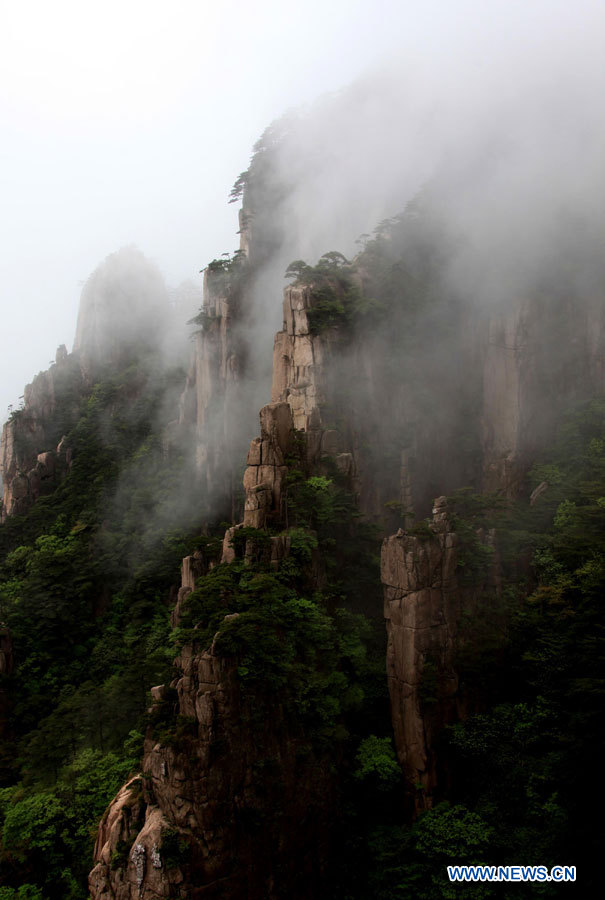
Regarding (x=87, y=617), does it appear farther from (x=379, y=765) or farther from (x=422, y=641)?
(x=422, y=641)

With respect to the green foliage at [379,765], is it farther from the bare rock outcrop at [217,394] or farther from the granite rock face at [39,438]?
the granite rock face at [39,438]

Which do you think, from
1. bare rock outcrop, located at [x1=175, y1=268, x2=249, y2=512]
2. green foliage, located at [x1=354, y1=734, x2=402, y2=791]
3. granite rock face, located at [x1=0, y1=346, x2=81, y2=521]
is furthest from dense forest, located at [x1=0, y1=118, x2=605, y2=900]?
granite rock face, located at [x1=0, y1=346, x2=81, y2=521]

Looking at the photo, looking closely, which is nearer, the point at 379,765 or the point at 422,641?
the point at 379,765

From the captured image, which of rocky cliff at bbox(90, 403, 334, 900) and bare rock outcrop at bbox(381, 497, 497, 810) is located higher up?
bare rock outcrop at bbox(381, 497, 497, 810)

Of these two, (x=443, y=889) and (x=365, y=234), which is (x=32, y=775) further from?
(x=365, y=234)

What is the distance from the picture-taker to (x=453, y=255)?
95.0ft

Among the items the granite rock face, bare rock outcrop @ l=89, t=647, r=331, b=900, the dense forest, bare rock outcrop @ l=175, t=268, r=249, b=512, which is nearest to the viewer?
bare rock outcrop @ l=89, t=647, r=331, b=900

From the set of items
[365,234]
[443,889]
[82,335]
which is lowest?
[443,889]

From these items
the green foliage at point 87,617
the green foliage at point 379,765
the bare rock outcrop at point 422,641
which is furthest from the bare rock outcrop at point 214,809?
the green foliage at point 87,617

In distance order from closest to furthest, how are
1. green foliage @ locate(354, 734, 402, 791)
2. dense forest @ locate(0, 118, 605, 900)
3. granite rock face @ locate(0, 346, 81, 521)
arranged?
dense forest @ locate(0, 118, 605, 900)
green foliage @ locate(354, 734, 402, 791)
granite rock face @ locate(0, 346, 81, 521)

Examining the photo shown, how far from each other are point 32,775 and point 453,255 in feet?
91.0

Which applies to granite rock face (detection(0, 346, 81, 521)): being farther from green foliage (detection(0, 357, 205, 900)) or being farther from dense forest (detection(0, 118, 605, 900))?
dense forest (detection(0, 118, 605, 900))

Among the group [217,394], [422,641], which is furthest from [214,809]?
[217,394]

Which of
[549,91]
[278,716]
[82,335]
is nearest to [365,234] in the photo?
[549,91]
